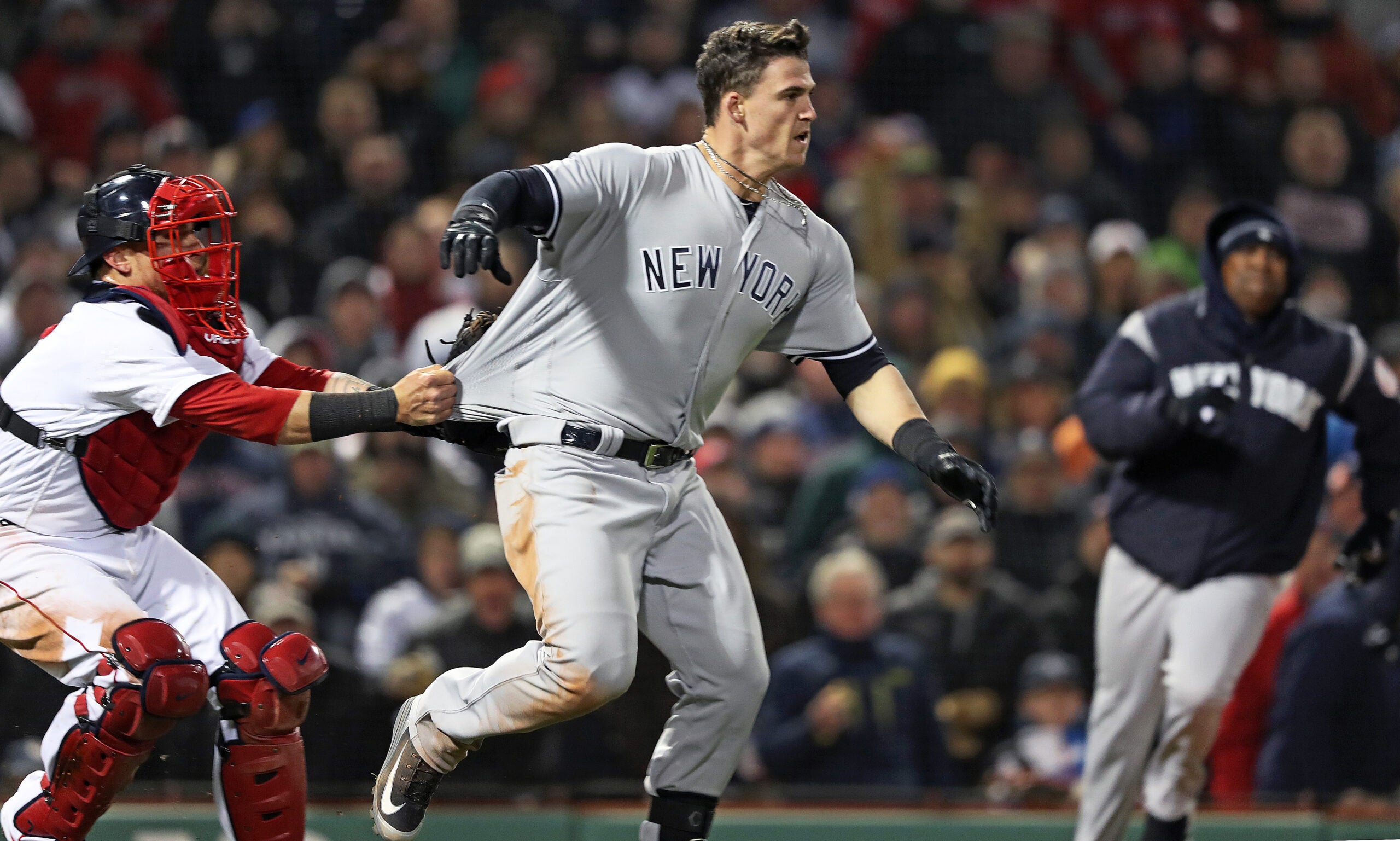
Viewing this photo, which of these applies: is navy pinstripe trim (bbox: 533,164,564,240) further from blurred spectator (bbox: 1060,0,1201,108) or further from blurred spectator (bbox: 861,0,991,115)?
blurred spectator (bbox: 1060,0,1201,108)

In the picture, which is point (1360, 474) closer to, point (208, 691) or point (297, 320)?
point (208, 691)

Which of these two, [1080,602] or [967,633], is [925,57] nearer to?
[1080,602]

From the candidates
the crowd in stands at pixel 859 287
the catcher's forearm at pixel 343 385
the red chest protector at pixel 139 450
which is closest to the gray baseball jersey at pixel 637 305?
the catcher's forearm at pixel 343 385

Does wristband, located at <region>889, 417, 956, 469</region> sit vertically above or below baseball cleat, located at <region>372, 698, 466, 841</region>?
above

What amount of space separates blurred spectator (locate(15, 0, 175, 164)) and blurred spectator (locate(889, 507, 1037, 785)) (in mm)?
4784

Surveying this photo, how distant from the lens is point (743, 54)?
3.96 metres

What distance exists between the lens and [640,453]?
3961 millimetres

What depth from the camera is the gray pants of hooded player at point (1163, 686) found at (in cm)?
494

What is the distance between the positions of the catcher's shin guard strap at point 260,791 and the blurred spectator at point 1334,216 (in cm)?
681

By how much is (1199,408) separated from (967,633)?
208cm

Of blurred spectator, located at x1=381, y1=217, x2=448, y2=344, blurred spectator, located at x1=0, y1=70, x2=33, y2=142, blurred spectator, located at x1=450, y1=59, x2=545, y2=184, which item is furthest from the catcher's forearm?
blurred spectator, located at x1=0, y1=70, x2=33, y2=142

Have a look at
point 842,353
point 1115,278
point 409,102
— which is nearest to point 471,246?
point 842,353

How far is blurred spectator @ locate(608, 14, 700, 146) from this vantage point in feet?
30.8

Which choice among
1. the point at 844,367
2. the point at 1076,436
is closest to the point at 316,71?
the point at 1076,436
